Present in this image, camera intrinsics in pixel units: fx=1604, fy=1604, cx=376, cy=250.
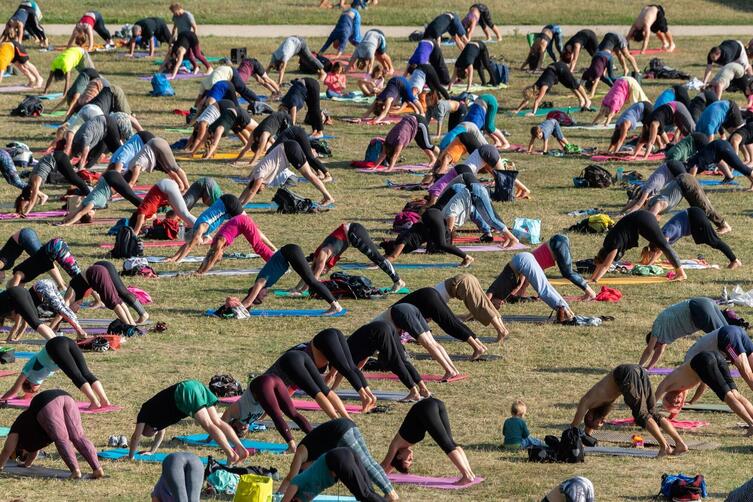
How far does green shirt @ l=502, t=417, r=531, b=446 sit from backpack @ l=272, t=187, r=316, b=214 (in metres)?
12.6

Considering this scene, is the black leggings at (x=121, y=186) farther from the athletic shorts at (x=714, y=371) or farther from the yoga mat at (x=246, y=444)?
the athletic shorts at (x=714, y=371)

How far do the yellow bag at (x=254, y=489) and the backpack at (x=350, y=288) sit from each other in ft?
29.4

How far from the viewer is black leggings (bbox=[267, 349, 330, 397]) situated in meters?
17.7

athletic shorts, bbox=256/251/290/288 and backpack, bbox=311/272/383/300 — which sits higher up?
athletic shorts, bbox=256/251/290/288

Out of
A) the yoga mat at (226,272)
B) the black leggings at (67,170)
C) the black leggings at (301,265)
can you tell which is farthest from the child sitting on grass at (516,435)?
the black leggings at (67,170)

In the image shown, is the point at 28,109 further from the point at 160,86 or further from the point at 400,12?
the point at 400,12

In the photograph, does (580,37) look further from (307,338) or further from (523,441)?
(523,441)

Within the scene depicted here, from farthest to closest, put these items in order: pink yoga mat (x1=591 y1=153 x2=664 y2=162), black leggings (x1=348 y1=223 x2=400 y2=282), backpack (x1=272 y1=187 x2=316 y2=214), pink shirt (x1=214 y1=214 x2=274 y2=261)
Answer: pink yoga mat (x1=591 y1=153 x2=664 y2=162), backpack (x1=272 y1=187 x2=316 y2=214), pink shirt (x1=214 y1=214 x2=274 y2=261), black leggings (x1=348 y1=223 x2=400 y2=282)

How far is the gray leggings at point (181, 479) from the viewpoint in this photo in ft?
48.8

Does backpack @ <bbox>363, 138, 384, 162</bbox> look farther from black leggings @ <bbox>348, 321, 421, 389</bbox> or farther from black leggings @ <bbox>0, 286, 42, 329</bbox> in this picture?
black leggings @ <bbox>348, 321, 421, 389</bbox>

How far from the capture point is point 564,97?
40.7 m

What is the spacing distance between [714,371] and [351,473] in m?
5.01

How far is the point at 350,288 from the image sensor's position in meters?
24.2

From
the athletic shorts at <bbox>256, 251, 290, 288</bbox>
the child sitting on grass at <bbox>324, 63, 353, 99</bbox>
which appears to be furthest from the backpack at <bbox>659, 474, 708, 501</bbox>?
the child sitting on grass at <bbox>324, 63, 353, 99</bbox>
